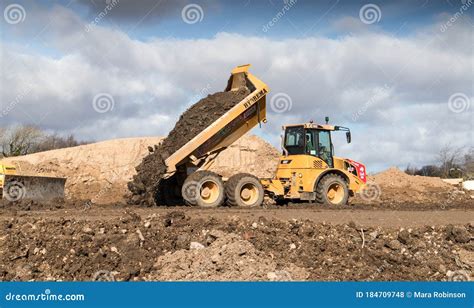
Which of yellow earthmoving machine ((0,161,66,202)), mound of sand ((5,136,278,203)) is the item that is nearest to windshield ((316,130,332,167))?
yellow earthmoving machine ((0,161,66,202))

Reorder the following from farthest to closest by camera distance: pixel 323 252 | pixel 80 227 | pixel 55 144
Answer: pixel 55 144 → pixel 80 227 → pixel 323 252

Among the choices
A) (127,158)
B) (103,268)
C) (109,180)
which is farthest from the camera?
(127,158)

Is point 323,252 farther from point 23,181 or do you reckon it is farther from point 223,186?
point 23,181

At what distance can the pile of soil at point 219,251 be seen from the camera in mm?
7969

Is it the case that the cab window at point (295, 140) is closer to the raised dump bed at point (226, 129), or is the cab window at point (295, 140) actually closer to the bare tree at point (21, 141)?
the raised dump bed at point (226, 129)

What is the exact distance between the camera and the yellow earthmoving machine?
1562cm

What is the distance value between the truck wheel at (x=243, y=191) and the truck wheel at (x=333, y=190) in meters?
1.80

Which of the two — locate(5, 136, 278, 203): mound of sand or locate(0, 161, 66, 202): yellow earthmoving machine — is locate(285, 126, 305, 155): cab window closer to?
locate(0, 161, 66, 202): yellow earthmoving machine

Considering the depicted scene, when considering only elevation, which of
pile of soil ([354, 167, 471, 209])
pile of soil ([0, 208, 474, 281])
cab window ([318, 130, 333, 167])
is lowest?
pile of soil ([0, 208, 474, 281])

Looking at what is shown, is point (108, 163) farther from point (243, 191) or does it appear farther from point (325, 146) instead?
point (325, 146)

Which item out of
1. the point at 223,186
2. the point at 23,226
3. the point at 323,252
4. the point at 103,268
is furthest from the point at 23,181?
the point at 323,252

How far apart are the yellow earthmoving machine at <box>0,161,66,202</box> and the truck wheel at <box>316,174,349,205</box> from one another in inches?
304

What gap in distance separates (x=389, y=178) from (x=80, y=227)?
21.2 metres

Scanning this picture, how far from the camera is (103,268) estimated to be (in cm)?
805
